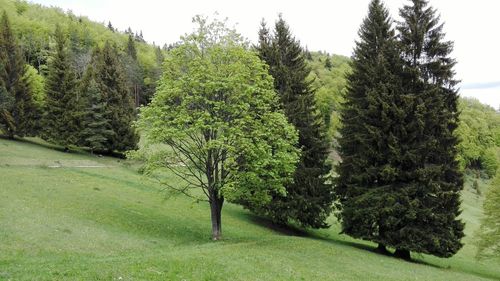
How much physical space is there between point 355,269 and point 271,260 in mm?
5363

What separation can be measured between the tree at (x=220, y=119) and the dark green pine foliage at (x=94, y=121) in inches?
1282

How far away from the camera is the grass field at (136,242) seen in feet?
49.8

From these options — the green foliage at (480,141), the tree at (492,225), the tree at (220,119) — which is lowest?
the tree at (492,225)

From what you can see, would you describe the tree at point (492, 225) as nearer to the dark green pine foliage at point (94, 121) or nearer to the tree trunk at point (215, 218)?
the tree trunk at point (215, 218)

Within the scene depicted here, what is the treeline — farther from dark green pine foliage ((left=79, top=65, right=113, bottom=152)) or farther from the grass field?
the grass field

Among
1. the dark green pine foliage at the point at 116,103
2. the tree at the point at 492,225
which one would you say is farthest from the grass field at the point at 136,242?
the dark green pine foliage at the point at 116,103

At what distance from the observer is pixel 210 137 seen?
2578 cm

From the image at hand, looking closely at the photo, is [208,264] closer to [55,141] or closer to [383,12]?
[383,12]

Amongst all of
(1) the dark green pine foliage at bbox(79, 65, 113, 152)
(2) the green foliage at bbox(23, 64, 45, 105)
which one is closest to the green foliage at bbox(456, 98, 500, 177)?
(1) the dark green pine foliage at bbox(79, 65, 113, 152)

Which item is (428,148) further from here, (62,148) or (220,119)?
(62,148)

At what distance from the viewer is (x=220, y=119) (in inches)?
976


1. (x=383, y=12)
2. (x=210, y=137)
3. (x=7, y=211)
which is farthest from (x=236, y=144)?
(x=383, y=12)

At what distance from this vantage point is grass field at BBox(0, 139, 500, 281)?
1519 centimetres

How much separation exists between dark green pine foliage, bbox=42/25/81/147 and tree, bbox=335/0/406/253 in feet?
133
